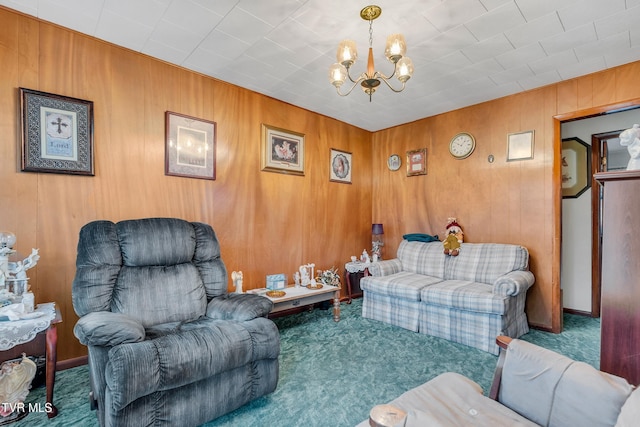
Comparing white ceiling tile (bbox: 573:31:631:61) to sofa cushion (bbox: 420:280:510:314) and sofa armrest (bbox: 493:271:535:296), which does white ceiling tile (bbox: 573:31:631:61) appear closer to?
sofa armrest (bbox: 493:271:535:296)

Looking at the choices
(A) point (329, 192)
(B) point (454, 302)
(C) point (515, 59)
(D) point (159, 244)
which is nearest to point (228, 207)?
(D) point (159, 244)

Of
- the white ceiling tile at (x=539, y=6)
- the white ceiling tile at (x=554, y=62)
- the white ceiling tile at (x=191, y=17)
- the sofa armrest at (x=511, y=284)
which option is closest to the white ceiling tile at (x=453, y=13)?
the white ceiling tile at (x=539, y=6)

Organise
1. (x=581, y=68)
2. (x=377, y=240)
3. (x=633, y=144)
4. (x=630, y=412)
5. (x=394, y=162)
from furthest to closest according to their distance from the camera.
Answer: (x=377, y=240) < (x=394, y=162) < (x=581, y=68) < (x=633, y=144) < (x=630, y=412)

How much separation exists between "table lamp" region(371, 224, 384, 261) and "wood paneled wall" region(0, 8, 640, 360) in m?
0.11

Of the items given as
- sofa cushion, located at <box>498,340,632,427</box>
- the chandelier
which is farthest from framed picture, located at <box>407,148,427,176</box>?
sofa cushion, located at <box>498,340,632,427</box>

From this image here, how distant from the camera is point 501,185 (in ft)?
12.0

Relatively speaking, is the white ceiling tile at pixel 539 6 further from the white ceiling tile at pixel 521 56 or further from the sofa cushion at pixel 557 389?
the sofa cushion at pixel 557 389

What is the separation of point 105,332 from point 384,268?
294 centimetres

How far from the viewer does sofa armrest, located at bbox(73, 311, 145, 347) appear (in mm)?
1543

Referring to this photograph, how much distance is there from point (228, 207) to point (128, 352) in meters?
1.97

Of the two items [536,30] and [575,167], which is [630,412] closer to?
[536,30]

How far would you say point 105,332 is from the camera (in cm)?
155

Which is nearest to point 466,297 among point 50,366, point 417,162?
point 417,162

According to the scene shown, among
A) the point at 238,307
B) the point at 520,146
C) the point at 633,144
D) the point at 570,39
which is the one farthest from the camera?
the point at 520,146
